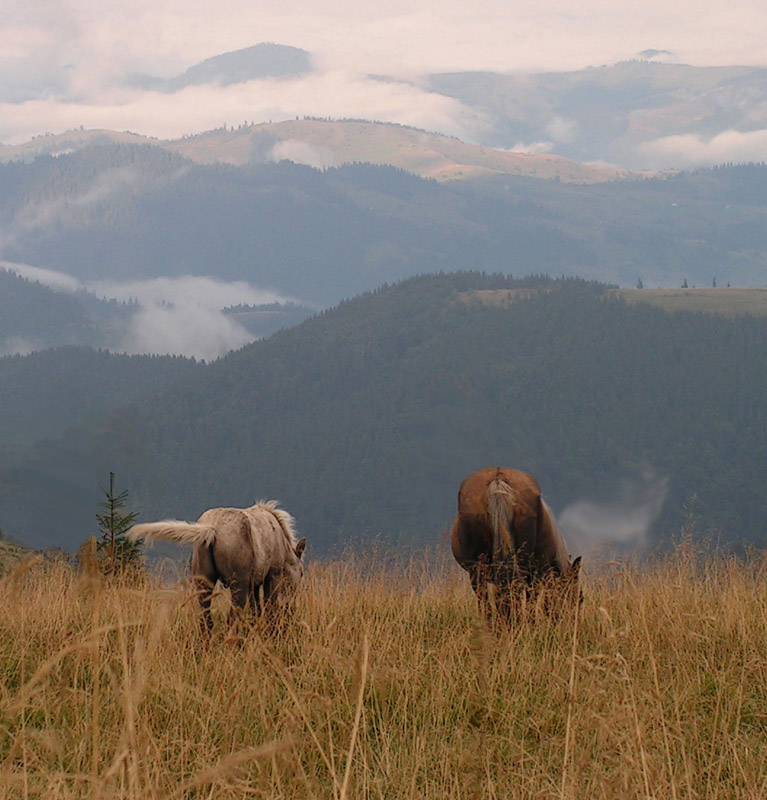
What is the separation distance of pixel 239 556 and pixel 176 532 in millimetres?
716

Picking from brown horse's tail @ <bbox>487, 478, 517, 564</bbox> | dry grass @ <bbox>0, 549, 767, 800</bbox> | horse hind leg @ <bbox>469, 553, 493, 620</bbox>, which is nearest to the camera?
dry grass @ <bbox>0, 549, 767, 800</bbox>

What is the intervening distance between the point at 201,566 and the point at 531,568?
9.92ft

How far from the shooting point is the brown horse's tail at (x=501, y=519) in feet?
→ 27.4

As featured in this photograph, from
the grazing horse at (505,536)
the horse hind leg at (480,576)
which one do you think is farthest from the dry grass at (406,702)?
the grazing horse at (505,536)

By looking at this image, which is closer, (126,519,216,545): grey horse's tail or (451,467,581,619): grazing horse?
(126,519,216,545): grey horse's tail

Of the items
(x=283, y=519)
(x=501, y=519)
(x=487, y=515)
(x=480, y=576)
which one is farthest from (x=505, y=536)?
(x=283, y=519)

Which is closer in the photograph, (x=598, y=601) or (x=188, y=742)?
(x=188, y=742)

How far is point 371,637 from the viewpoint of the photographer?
684cm

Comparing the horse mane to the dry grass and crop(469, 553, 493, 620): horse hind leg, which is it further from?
crop(469, 553, 493, 620): horse hind leg

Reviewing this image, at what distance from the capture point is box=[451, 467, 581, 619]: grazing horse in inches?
329

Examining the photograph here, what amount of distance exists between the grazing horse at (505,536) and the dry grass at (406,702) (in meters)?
0.37

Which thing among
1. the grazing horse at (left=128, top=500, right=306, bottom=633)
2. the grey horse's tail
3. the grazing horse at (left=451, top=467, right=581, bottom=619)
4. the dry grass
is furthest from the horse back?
the grey horse's tail

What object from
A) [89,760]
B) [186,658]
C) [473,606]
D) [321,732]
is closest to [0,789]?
[89,760]

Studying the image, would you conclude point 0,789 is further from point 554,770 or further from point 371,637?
point 371,637
